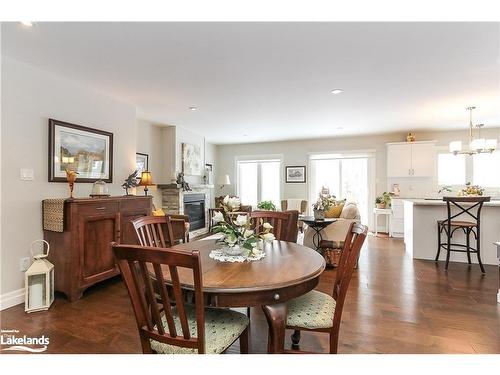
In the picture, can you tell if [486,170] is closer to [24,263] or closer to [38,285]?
[38,285]

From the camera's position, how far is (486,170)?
19.5ft

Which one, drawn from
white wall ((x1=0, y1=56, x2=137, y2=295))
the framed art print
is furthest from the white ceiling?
the framed art print

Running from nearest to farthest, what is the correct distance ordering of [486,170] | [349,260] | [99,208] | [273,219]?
1. [349,260]
2. [273,219]
3. [99,208]
4. [486,170]

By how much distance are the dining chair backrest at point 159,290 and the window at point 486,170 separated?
7.19m

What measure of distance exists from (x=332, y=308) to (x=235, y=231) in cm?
75

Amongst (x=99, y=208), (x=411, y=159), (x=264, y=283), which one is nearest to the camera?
(x=264, y=283)

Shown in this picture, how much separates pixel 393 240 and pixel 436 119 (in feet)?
8.28

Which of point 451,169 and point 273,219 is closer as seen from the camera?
point 273,219

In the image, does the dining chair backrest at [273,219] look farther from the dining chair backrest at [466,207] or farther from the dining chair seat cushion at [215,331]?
the dining chair backrest at [466,207]

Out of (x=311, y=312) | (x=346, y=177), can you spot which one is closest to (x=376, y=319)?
(x=311, y=312)

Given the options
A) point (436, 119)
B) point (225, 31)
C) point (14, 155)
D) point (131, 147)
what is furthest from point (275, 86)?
point (436, 119)

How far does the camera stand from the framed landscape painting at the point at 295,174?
23.9 ft

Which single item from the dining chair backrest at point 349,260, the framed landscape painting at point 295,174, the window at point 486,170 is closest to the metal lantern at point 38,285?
the dining chair backrest at point 349,260

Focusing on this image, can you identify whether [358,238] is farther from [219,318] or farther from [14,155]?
[14,155]
